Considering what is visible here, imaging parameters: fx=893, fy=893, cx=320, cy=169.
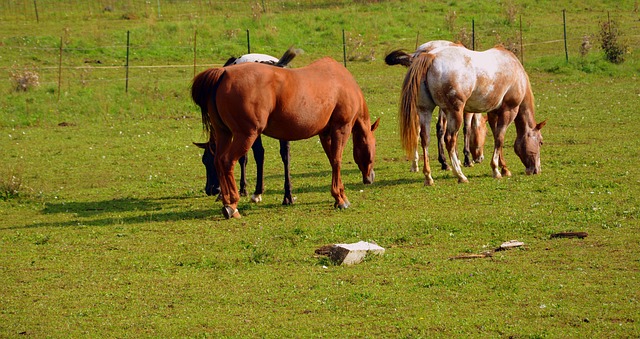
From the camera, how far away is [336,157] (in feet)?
41.6

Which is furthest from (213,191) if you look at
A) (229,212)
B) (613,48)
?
(613,48)

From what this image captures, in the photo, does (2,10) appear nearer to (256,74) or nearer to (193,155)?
(193,155)

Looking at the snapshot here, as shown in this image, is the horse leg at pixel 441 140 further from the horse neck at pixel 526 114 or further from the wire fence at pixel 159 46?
the wire fence at pixel 159 46

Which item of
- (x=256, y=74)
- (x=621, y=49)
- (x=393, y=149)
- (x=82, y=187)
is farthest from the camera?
(x=621, y=49)

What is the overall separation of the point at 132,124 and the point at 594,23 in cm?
2012

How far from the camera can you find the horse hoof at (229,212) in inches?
472

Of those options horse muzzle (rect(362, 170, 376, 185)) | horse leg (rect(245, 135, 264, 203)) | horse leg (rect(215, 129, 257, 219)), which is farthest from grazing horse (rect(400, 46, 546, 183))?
horse leg (rect(215, 129, 257, 219))

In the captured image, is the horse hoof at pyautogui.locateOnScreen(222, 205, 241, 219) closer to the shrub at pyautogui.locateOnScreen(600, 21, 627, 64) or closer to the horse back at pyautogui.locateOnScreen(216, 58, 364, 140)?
the horse back at pyautogui.locateOnScreen(216, 58, 364, 140)

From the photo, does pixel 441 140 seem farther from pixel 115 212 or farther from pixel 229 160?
pixel 115 212

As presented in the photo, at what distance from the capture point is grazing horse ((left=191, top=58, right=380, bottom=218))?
458 inches

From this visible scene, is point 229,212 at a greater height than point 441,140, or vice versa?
point 441,140

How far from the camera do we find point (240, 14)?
3619cm

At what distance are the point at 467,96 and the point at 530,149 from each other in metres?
1.63

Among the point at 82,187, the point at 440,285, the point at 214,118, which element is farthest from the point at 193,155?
the point at 440,285
